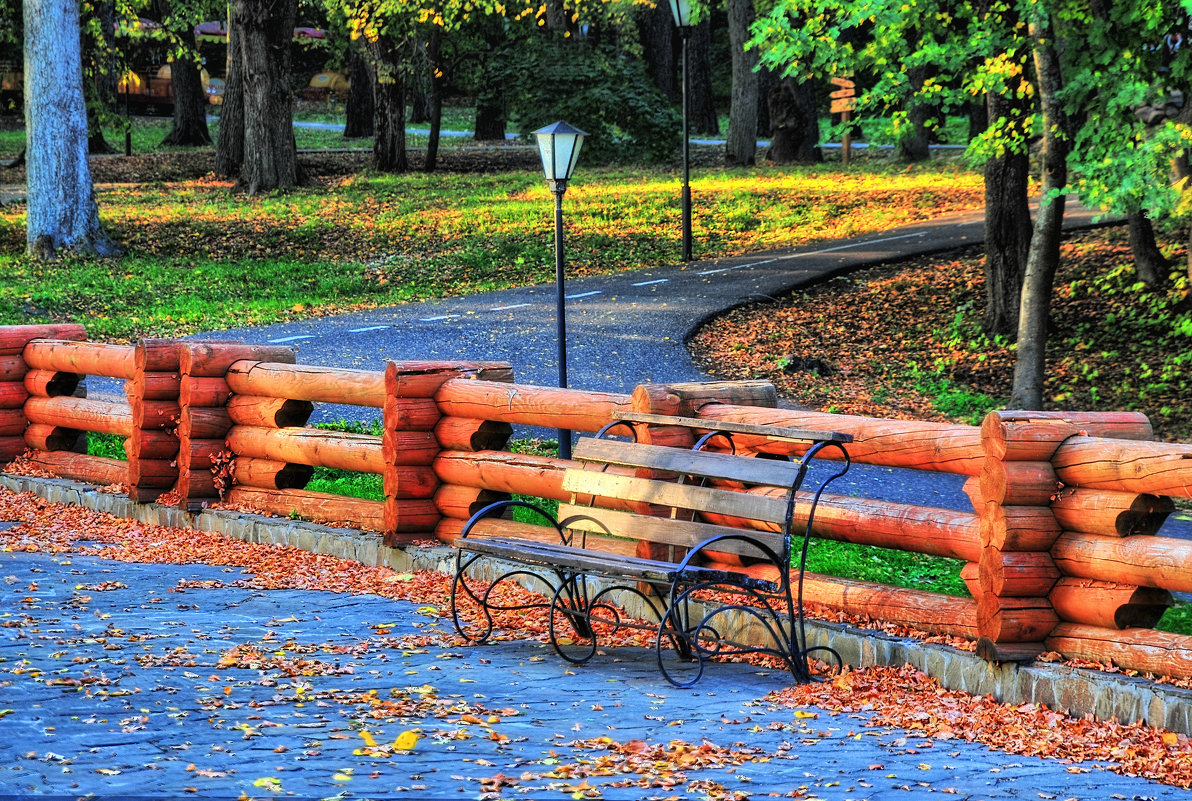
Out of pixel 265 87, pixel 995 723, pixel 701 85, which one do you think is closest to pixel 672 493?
pixel 995 723

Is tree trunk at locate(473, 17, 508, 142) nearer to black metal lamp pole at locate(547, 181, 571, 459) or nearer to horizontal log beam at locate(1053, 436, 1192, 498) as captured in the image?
black metal lamp pole at locate(547, 181, 571, 459)

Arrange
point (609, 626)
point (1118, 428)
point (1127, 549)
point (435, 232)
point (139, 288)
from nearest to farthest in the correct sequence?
point (1127, 549) < point (1118, 428) < point (609, 626) < point (139, 288) < point (435, 232)

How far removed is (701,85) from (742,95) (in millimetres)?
11498

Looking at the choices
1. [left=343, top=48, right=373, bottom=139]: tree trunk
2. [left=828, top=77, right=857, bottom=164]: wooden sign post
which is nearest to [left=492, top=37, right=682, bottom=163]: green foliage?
[left=828, top=77, right=857, bottom=164]: wooden sign post

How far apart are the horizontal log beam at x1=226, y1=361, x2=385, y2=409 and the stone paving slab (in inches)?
61.4

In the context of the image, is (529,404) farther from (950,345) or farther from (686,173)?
(686,173)

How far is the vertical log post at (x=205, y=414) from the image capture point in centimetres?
809

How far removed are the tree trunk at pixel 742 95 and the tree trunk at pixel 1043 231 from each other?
18.0m

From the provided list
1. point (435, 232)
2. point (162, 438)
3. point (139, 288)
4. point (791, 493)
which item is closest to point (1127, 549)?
point (791, 493)

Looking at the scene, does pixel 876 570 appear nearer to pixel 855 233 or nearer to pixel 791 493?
pixel 791 493

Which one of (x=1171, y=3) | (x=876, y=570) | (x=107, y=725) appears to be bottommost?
(x=876, y=570)

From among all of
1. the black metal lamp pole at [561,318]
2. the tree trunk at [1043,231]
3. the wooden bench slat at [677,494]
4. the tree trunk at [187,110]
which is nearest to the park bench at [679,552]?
the wooden bench slat at [677,494]

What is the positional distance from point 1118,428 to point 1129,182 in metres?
6.04

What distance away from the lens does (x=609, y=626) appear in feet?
20.8
